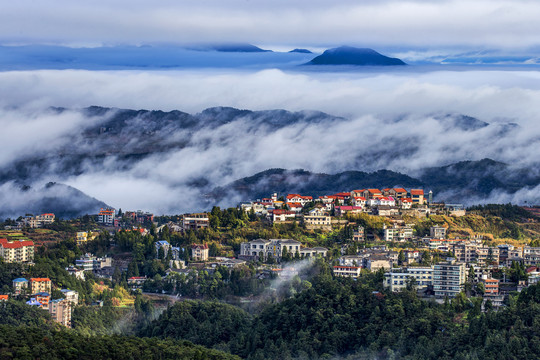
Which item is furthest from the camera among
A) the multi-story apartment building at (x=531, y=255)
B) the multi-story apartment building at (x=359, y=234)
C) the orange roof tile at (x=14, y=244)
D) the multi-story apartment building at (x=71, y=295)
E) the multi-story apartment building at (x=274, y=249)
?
the multi-story apartment building at (x=359, y=234)

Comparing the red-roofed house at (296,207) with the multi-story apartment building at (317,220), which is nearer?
the multi-story apartment building at (317,220)

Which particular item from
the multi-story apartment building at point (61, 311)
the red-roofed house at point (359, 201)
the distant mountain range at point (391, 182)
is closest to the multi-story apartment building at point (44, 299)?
the multi-story apartment building at point (61, 311)

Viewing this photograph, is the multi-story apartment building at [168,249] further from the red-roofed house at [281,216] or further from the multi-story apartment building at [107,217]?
the multi-story apartment building at [107,217]

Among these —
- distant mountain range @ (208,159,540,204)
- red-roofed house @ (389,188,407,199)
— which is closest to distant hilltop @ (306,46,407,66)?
distant mountain range @ (208,159,540,204)

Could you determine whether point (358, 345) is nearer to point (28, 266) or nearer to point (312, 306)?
point (312, 306)

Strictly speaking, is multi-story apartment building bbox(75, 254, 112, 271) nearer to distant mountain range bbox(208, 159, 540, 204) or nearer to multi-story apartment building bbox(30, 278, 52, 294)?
multi-story apartment building bbox(30, 278, 52, 294)
